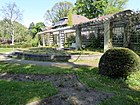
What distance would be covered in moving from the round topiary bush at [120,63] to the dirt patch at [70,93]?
1486 mm

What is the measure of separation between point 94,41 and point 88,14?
28.2 metres

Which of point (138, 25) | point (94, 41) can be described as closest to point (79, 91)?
point (138, 25)

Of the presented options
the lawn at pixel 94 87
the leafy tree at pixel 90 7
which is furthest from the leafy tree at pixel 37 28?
the lawn at pixel 94 87

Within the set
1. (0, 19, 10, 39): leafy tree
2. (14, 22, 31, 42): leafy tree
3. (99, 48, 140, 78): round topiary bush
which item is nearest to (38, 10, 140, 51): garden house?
(99, 48, 140, 78): round topiary bush

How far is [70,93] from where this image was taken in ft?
20.8

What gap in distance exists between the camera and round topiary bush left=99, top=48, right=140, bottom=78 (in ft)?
27.6

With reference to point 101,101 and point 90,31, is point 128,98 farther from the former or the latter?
point 90,31

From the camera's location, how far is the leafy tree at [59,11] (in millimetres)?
60969

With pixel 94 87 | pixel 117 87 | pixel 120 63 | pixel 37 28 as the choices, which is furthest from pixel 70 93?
pixel 37 28

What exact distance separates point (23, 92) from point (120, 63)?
13.6 feet

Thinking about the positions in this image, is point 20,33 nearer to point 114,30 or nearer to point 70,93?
point 114,30

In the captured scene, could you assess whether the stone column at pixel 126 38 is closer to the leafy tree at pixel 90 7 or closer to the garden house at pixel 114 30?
the garden house at pixel 114 30

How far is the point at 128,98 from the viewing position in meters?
6.19

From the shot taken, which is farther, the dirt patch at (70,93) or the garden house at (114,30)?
the garden house at (114,30)
